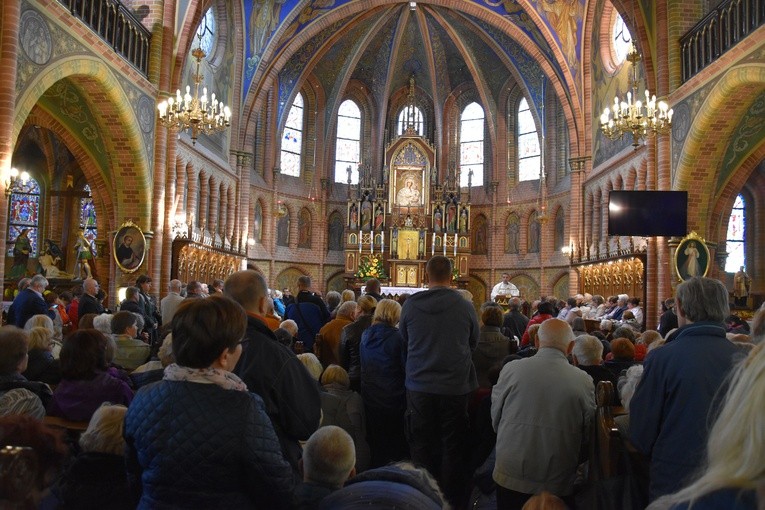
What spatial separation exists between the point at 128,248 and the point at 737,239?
16.6 m

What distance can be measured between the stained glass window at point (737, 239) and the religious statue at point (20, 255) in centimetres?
1984

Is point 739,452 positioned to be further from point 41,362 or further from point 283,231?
point 283,231

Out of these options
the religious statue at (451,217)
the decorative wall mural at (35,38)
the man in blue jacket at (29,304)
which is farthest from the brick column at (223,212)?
the man in blue jacket at (29,304)

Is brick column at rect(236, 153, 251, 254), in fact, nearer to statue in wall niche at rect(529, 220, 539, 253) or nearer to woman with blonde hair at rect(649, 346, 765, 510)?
statue in wall niche at rect(529, 220, 539, 253)

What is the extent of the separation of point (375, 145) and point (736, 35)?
18.2m

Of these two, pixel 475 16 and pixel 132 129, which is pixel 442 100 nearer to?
pixel 475 16

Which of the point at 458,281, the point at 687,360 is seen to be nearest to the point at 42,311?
the point at 687,360

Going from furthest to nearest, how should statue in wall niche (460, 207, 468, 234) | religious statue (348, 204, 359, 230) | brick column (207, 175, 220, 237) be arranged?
statue in wall niche (460, 207, 468, 234)
religious statue (348, 204, 359, 230)
brick column (207, 175, 220, 237)

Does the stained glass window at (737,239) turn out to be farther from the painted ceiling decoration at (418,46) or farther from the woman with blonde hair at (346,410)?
the woman with blonde hair at (346,410)

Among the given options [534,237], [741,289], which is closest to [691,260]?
[741,289]

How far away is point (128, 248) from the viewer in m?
14.4

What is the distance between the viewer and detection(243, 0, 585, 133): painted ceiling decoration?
21.9 metres

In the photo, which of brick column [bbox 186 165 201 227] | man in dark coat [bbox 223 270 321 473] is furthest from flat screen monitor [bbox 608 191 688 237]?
brick column [bbox 186 165 201 227]

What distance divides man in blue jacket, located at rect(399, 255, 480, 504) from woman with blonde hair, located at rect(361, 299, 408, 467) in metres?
0.45
